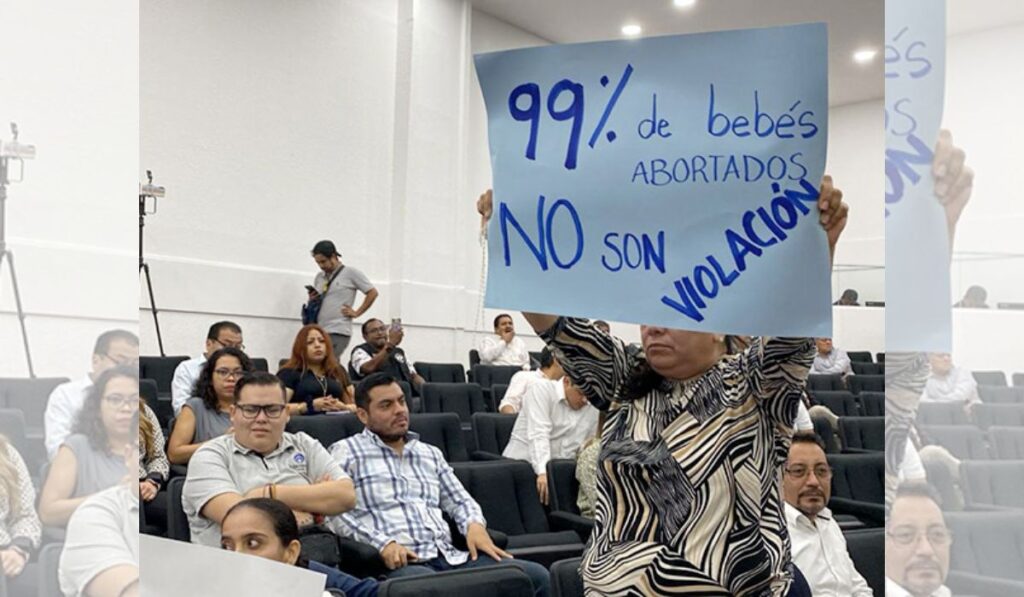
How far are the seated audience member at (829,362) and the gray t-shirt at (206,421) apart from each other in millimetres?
6558

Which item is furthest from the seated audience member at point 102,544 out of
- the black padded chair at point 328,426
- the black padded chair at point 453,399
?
the black padded chair at point 453,399

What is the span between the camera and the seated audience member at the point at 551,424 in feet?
16.9

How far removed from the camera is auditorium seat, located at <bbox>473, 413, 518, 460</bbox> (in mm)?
5586

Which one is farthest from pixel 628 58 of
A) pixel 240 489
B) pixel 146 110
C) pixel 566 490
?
pixel 146 110

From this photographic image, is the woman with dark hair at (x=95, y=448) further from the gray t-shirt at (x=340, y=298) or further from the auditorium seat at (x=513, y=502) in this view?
the gray t-shirt at (x=340, y=298)

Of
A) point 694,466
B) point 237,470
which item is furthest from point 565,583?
point 237,470

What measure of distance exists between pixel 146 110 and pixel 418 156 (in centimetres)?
312

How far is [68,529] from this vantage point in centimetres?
91

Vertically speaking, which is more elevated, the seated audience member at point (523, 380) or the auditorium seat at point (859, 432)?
the seated audience member at point (523, 380)

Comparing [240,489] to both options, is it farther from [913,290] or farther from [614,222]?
[913,290]

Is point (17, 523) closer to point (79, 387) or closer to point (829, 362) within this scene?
point (79, 387)

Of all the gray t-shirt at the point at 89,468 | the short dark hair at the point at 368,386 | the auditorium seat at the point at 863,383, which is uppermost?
the gray t-shirt at the point at 89,468

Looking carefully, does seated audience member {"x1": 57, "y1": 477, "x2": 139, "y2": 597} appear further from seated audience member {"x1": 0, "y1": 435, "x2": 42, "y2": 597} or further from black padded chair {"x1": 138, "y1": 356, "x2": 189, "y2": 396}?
black padded chair {"x1": 138, "y1": 356, "x2": 189, "y2": 396}

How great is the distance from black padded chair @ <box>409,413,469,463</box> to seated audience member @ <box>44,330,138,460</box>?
410 centimetres
